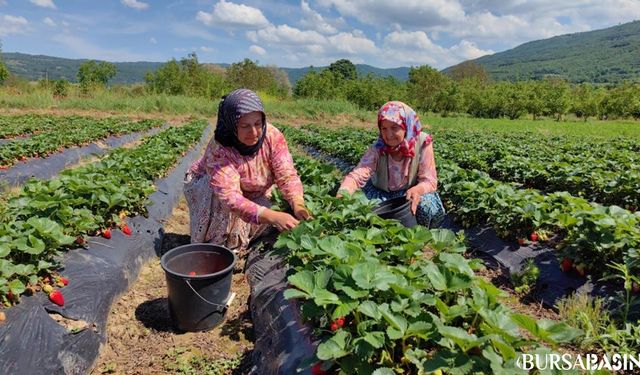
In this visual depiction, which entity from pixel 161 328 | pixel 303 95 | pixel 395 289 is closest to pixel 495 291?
pixel 395 289

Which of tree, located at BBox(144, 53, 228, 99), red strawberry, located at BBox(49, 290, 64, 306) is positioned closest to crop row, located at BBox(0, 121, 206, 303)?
red strawberry, located at BBox(49, 290, 64, 306)

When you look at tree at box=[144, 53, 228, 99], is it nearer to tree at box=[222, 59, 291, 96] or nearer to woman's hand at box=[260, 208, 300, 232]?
tree at box=[222, 59, 291, 96]

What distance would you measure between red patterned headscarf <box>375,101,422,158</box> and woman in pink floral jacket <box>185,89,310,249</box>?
0.86m

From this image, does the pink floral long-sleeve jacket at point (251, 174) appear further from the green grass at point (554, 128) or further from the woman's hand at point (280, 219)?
the green grass at point (554, 128)

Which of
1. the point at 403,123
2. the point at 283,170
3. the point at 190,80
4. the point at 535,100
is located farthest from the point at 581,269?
the point at 535,100

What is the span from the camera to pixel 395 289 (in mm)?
1749

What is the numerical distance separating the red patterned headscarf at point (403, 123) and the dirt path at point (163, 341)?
5.66 feet

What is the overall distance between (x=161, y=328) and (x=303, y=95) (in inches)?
1368

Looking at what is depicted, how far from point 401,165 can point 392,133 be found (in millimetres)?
396

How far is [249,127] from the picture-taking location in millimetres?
3291

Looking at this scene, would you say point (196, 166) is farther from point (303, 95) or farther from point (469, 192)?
point (303, 95)

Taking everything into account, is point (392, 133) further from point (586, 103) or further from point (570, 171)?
point (586, 103)

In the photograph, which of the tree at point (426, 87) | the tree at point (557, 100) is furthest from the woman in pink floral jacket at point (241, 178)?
the tree at point (557, 100)

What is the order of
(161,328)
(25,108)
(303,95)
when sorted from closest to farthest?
(161,328), (25,108), (303,95)
